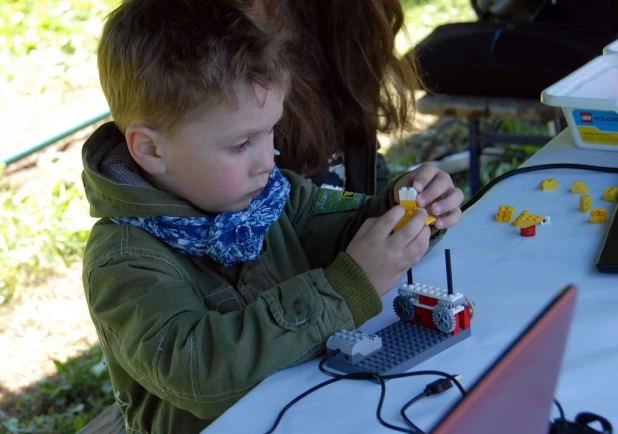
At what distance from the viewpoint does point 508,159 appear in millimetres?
3678

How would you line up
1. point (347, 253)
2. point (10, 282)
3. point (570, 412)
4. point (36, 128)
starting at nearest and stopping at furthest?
point (570, 412) → point (347, 253) → point (10, 282) → point (36, 128)

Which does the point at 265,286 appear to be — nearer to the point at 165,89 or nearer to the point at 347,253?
the point at 347,253

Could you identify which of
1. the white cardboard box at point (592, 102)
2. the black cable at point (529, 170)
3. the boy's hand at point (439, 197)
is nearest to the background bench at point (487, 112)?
the white cardboard box at point (592, 102)

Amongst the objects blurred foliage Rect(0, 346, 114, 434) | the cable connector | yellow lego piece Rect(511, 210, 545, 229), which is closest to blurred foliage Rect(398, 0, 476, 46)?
blurred foliage Rect(0, 346, 114, 434)

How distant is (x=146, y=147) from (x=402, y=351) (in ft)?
1.59

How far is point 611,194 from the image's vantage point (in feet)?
4.54

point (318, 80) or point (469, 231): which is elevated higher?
point (318, 80)

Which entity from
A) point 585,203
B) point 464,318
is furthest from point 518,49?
point 464,318

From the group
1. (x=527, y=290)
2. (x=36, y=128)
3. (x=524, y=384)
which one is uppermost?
(x=524, y=384)

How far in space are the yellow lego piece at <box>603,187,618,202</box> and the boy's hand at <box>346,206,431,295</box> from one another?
1.52ft

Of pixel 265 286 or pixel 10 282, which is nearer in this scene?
pixel 265 286

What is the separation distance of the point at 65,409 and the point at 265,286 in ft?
4.49

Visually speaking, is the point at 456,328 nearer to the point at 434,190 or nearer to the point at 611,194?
the point at 434,190

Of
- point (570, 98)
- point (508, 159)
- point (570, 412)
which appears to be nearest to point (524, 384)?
point (570, 412)
